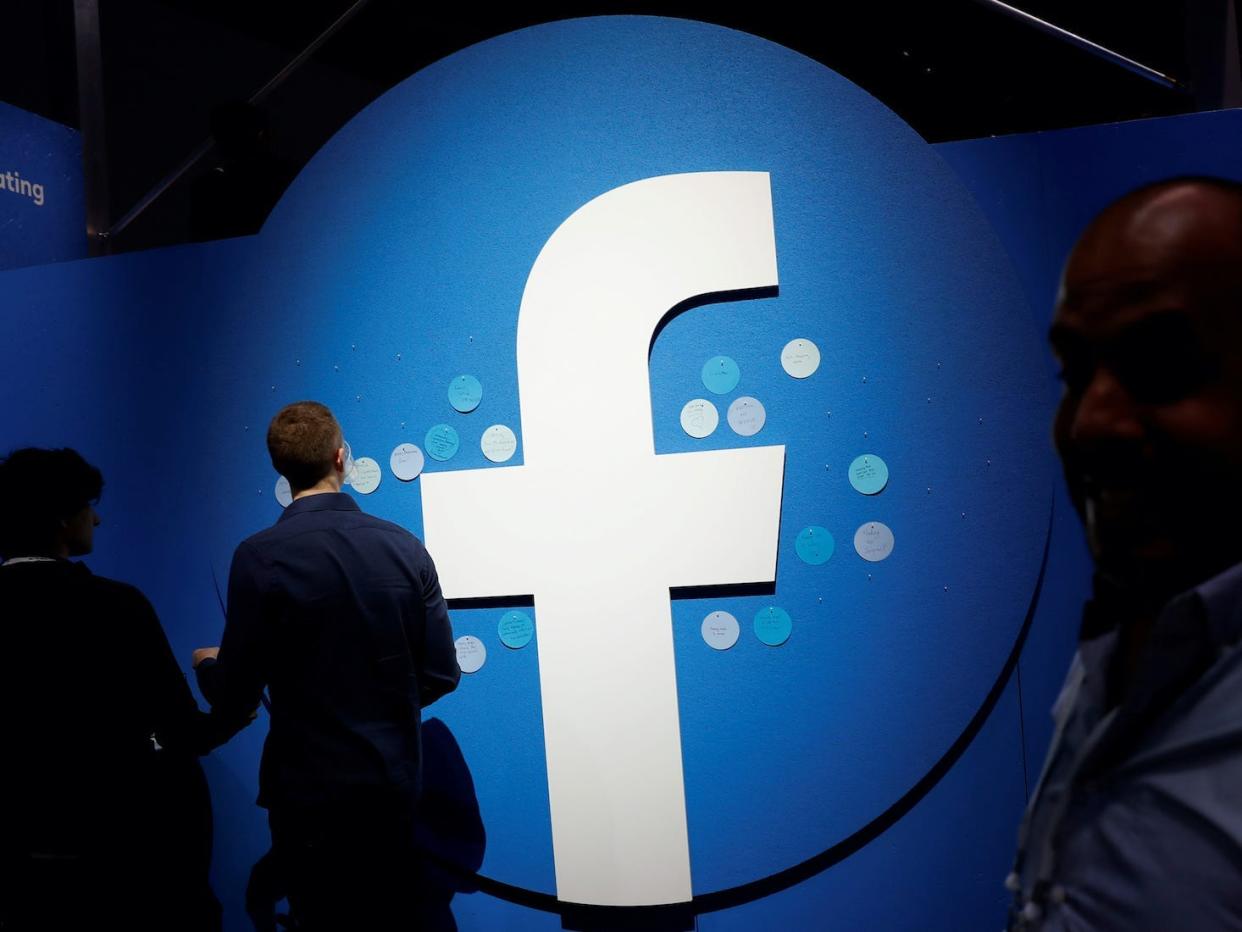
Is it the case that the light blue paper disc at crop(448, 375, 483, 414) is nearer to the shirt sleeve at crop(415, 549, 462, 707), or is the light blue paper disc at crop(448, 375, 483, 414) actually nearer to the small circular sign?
the small circular sign

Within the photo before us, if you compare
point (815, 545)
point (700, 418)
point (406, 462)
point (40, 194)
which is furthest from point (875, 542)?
point (40, 194)

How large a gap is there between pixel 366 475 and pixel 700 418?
95 cm

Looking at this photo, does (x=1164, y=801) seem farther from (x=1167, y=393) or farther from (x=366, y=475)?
(x=366, y=475)

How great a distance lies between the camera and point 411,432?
258 cm

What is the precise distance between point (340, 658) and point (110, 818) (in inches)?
20.8

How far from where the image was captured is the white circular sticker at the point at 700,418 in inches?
94.3

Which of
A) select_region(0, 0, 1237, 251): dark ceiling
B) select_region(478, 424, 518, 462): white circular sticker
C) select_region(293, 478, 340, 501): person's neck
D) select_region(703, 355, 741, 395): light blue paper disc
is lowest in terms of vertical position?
select_region(293, 478, 340, 501): person's neck

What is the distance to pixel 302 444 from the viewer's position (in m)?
2.10

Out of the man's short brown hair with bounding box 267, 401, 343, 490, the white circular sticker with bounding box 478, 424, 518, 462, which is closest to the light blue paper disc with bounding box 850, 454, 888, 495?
the white circular sticker with bounding box 478, 424, 518, 462

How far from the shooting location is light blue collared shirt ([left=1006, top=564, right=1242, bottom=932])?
538mm

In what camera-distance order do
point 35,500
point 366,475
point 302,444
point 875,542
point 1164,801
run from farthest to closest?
point 366,475 → point 875,542 → point 302,444 → point 35,500 → point 1164,801

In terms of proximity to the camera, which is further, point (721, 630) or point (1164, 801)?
point (721, 630)

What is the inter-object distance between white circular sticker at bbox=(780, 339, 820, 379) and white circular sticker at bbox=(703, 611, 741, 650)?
0.64 m

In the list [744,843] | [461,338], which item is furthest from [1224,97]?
[744,843]
